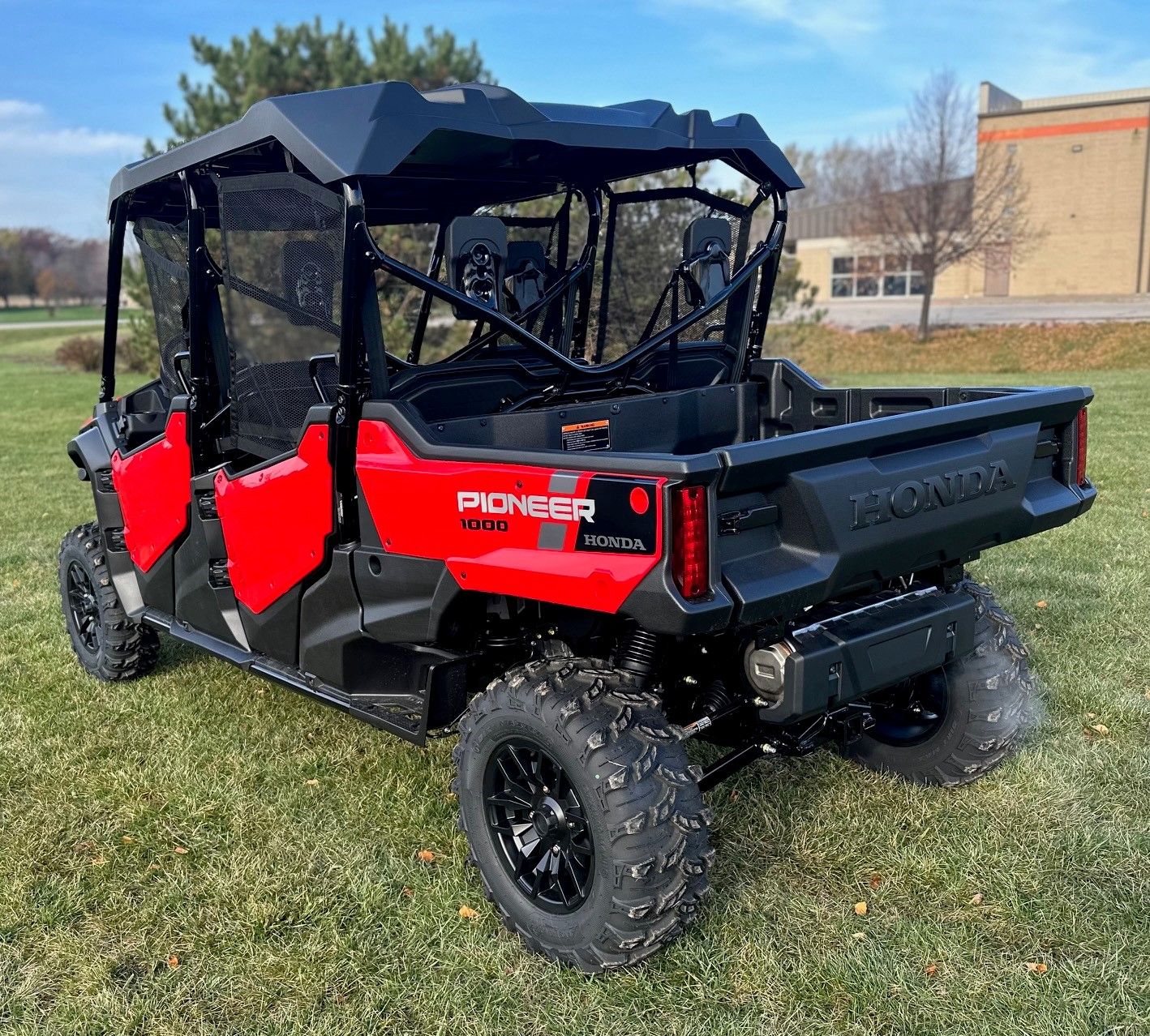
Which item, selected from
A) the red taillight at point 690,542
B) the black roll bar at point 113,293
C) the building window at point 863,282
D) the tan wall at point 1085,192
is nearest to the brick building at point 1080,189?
the tan wall at point 1085,192

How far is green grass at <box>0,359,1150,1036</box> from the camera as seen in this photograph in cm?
293

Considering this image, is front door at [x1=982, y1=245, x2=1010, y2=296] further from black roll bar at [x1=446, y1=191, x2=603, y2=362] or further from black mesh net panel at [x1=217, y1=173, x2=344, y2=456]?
black mesh net panel at [x1=217, y1=173, x2=344, y2=456]

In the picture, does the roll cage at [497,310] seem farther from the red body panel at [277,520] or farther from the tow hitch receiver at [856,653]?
the tow hitch receiver at [856,653]

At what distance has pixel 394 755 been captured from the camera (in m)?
4.43

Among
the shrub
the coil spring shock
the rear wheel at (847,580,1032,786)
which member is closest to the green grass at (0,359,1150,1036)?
the rear wheel at (847,580,1032,786)

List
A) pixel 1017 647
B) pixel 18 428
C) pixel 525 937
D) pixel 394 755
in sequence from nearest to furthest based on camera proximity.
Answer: pixel 525 937 < pixel 1017 647 < pixel 394 755 < pixel 18 428

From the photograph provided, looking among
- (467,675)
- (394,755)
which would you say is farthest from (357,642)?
(394,755)

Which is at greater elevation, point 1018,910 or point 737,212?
point 737,212

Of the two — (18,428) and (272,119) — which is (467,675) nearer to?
(272,119)

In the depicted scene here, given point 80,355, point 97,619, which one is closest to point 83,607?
point 97,619

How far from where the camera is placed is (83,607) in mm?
5539

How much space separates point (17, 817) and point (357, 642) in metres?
1.46

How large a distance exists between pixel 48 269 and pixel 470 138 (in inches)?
3063

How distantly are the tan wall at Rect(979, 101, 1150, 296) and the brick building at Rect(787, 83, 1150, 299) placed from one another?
0.10 ft
